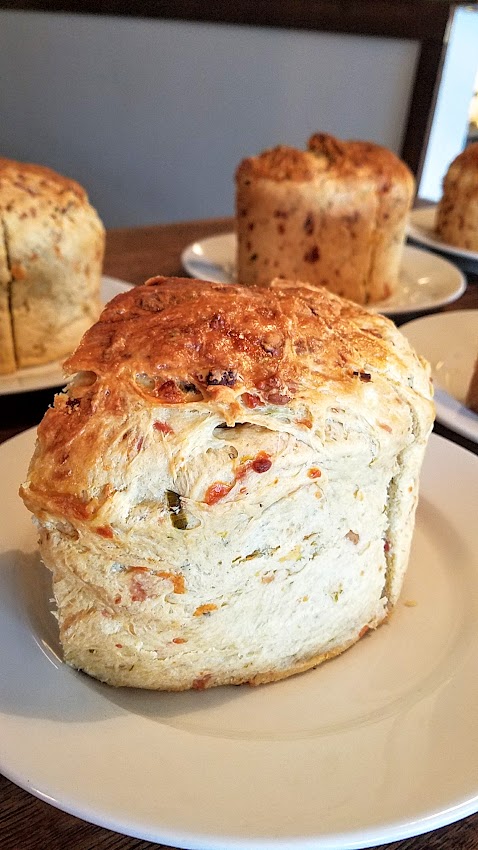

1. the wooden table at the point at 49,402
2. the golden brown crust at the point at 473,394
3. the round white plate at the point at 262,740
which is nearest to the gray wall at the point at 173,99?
the wooden table at the point at 49,402

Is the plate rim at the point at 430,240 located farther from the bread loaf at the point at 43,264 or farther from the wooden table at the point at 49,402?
the bread loaf at the point at 43,264

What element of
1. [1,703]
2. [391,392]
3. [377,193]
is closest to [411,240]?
[377,193]

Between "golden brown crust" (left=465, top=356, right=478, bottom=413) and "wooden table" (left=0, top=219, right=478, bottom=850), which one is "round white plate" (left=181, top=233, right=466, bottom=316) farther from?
"golden brown crust" (left=465, top=356, right=478, bottom=413)

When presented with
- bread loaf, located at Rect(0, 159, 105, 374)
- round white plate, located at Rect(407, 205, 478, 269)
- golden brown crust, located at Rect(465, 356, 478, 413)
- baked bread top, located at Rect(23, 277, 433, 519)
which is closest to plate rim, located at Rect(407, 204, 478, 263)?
round white plate, located at Rect(407, 205, 478, 269)

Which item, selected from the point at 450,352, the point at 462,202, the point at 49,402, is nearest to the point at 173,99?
the point at 462,202

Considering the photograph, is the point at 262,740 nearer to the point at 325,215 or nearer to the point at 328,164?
the point at 325,215

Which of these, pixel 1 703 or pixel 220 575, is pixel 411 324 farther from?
Answer: pixel 1 703

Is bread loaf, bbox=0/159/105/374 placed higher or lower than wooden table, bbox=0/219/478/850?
higher

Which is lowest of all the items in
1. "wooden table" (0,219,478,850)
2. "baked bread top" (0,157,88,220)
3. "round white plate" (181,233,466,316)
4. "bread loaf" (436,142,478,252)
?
"wooden table" (0,219,478,850)
